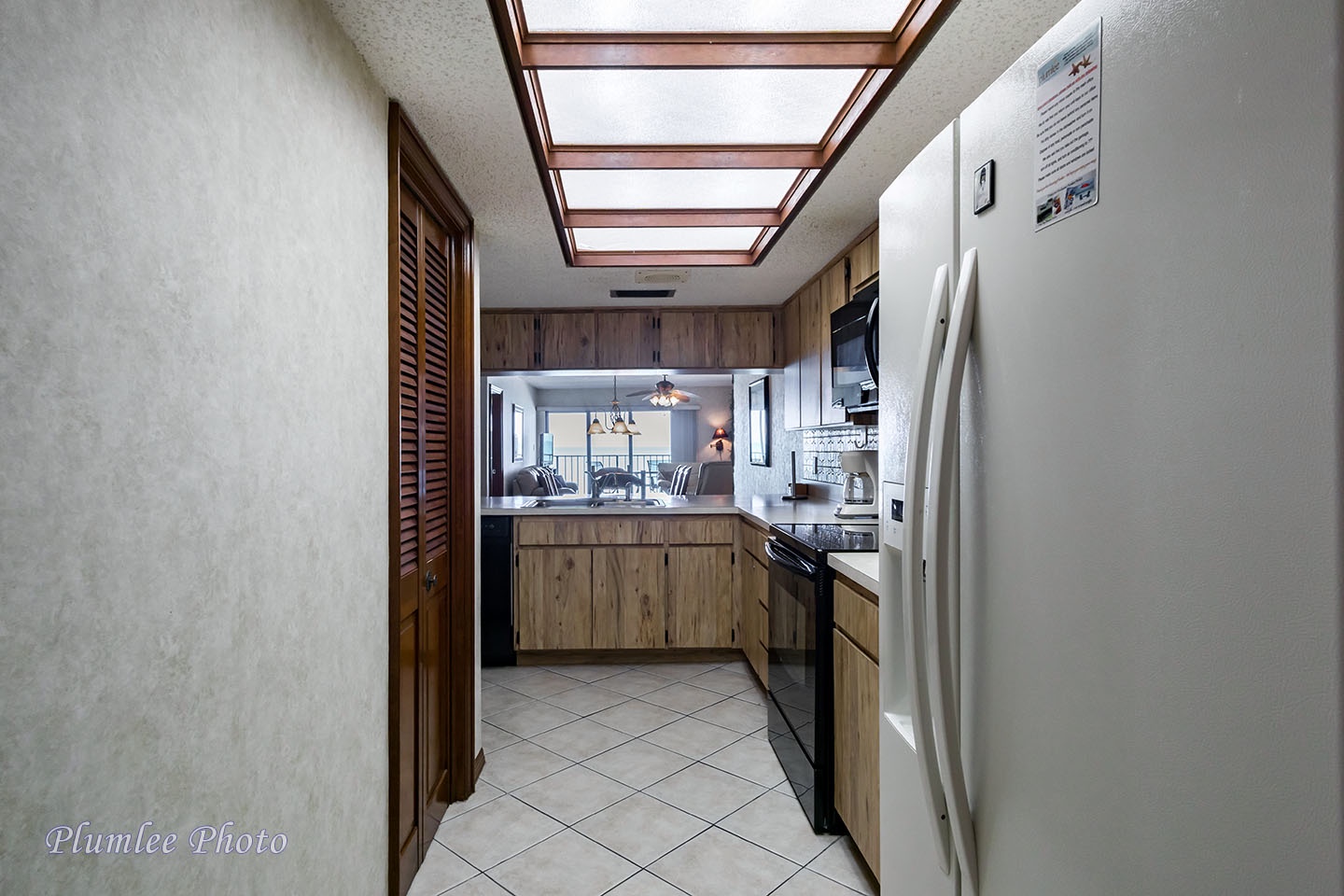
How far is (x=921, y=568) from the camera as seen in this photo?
1.06 meters

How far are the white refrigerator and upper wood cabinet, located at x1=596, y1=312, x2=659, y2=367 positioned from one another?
12.1ft

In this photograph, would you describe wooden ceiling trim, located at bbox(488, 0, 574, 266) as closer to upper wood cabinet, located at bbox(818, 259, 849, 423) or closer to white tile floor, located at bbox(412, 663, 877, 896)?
upper wood cabinet, located at bbox(818, 259, 849, 423)

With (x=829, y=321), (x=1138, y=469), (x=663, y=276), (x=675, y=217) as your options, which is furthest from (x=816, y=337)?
(x=1138, y=469)

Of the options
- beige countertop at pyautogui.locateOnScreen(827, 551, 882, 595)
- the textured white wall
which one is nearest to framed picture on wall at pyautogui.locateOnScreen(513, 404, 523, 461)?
beige countertop at pyautogui.locateOnScreen(827, 551, 882, 595)

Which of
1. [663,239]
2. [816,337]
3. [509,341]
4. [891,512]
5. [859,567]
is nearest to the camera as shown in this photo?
[891,512]

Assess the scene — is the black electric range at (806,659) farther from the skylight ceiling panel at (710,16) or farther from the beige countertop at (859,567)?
the skylight ceiling panel at (710,16)

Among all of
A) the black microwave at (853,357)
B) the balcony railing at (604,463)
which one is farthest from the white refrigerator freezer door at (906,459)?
the balcony railing at (604,463)

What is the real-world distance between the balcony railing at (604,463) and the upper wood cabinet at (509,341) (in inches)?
303

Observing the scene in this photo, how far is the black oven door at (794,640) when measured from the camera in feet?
7.73

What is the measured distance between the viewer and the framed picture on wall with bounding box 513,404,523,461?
9891mm

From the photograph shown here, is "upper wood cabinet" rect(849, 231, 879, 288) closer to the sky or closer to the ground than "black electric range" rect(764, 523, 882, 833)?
closer to the sky

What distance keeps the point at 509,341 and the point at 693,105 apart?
2970 millimetres

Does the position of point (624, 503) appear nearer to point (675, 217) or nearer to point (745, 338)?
point (745, 338)

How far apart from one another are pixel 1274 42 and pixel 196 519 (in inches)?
50.7
